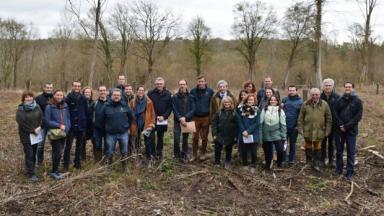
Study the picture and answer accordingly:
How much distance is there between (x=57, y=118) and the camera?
7.30 metres

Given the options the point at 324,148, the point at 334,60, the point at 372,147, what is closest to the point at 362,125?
→ the point at 372,147

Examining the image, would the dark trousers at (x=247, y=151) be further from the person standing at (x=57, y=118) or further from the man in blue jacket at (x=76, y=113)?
the person standing at (x=57, y=118)

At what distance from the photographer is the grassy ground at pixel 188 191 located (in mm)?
6172

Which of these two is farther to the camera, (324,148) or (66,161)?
(324,148)

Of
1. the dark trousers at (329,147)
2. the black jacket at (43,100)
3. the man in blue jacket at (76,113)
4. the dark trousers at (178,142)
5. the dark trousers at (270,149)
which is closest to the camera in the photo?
the man in blue jacket at (76,113)

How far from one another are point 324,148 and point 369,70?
32590 millimetres

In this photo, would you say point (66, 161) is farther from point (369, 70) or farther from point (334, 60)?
point (334, 60)

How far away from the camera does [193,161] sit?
28.8ft

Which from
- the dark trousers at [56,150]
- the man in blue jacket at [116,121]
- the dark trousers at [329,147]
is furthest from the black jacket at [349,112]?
the dark trousers at [56,150]

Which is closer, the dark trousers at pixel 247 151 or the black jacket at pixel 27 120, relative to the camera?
the black jacket at pixel 27 120

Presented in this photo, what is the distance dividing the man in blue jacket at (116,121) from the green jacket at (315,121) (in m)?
3.56

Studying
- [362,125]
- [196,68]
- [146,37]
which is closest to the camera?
[362,125]

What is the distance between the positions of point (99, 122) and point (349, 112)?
16.1 feet

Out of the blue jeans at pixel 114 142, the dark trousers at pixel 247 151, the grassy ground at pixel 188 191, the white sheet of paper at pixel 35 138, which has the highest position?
the white sheet of paper at pixel 35 138
